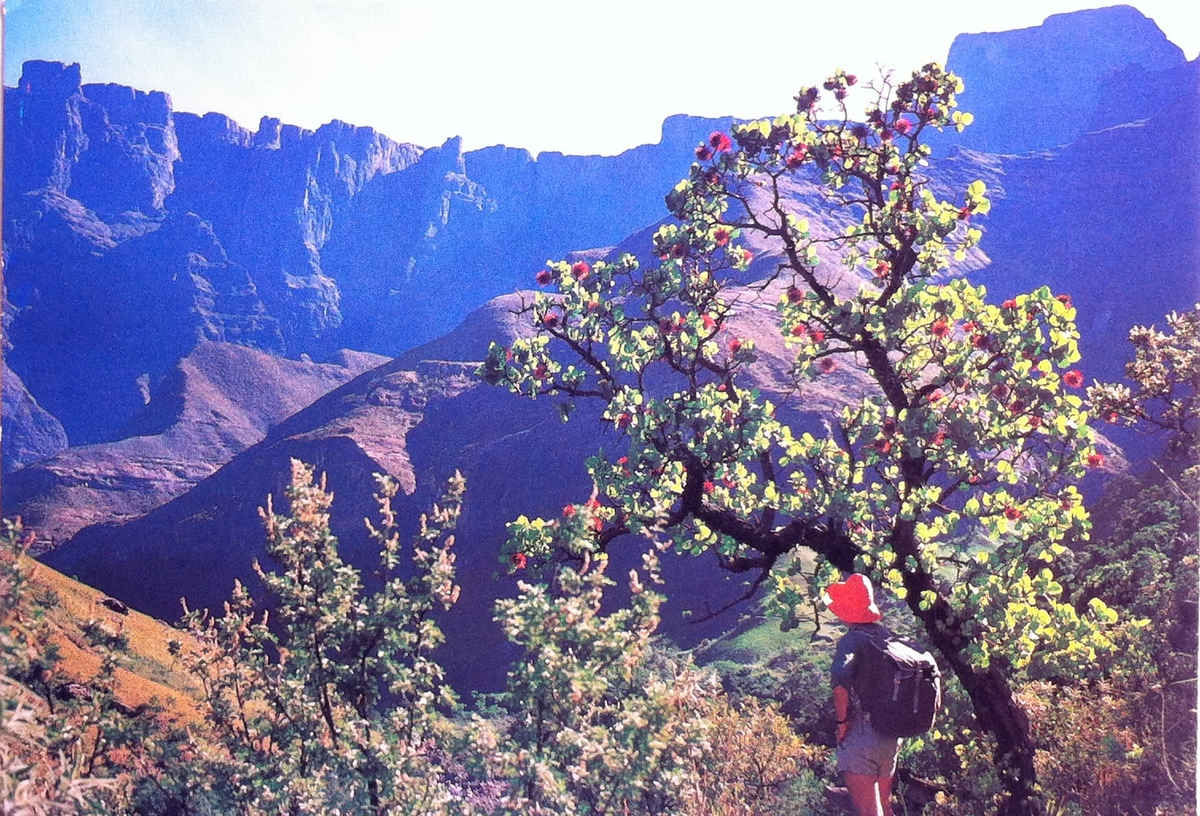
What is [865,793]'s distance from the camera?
5.11 meters

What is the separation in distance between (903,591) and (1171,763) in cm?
238

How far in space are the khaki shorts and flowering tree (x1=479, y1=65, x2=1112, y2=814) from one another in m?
1.30

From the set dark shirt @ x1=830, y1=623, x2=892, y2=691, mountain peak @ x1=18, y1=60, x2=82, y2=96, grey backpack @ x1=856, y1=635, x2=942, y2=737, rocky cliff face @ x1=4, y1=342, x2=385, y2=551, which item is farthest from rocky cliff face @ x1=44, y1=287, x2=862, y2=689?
mountain peak @ x1=18, y1=60, x2=82, y2=96

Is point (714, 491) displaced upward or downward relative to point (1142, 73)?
downward

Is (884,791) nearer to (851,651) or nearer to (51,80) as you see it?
(851,651)

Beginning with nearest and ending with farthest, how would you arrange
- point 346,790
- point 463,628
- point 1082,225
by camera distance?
point 346,790 → point 463,628 → point 1082,225

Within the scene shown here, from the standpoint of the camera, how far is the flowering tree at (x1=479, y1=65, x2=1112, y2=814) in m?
5.89

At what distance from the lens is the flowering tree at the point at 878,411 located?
5887 mm

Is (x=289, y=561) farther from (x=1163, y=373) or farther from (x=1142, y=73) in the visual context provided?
(x=1142, y=73)

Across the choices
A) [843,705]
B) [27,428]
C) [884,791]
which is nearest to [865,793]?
[884,791]

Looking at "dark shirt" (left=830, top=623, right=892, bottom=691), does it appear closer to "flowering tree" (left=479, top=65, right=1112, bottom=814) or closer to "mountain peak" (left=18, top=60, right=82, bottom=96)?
"flowering tree" (left=479, top=65, right=1112, bottom=814)

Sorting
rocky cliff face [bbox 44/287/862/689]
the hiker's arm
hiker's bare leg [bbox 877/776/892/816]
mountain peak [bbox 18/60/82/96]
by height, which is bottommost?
hiker's bare leg [bbox 877/776/892/816]

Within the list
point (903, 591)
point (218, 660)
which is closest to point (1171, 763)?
point (903, 591)

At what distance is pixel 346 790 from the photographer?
16.1ft
